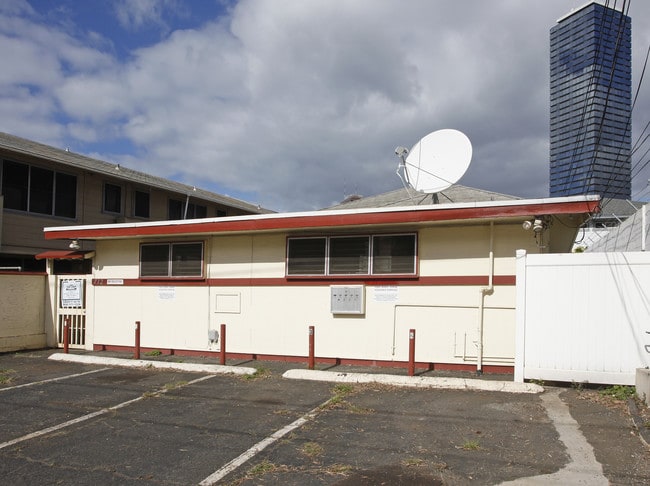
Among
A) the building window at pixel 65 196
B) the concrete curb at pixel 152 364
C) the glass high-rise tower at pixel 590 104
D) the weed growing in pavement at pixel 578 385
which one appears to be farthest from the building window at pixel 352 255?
the building window at pixel 65 196

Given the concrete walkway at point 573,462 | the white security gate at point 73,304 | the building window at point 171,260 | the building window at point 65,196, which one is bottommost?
the concrete walkway at point 573,462

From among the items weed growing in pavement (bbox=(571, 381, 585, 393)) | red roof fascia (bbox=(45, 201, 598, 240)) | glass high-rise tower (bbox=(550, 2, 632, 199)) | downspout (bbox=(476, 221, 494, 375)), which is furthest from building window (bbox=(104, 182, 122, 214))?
weed growing in pavement (bbox=(571, 381, 585, 393))

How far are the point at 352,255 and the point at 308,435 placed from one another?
483 centimetres

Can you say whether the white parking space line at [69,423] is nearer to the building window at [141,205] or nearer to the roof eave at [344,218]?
the roof eave at [344,218]

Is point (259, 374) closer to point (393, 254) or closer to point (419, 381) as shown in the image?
point (419, 381)

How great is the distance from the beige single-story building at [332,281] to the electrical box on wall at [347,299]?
0.02 m

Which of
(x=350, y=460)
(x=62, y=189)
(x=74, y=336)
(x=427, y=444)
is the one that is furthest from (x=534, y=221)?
(x=62, y=189)

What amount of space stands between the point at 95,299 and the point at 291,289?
17.9 ft

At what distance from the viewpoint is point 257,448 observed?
17.6 ft

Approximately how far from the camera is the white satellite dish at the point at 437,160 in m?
10.0

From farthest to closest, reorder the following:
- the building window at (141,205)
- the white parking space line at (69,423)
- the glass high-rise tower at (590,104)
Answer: the building window at (141,205) < the glass high-rise tower at (590,104) < the white parking space line at (69,423)

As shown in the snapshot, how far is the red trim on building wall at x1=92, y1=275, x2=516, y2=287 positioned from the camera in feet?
30.3

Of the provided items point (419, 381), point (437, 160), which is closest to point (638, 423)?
point (419, 381)

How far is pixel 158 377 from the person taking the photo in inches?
363
